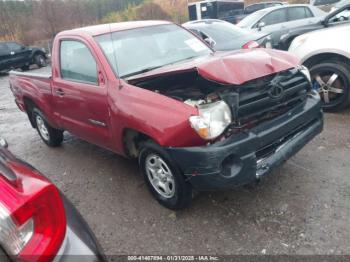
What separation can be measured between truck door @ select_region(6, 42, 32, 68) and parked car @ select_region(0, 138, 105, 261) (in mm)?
18183

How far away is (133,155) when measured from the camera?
11.3 feet

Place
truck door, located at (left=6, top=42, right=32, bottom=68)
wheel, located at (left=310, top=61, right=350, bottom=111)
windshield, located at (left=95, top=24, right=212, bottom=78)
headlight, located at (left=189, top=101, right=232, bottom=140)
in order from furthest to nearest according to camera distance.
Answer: truck door, located at (left=6, top=42, right=32, bottom=68) → wheel, located at (left=310, top=61, right=350, bottom=111) → windshield, located at (left=95, top=24, right=212, bottom=78) → headlight, located at (left=189, top=101, right=232, bottom=140)

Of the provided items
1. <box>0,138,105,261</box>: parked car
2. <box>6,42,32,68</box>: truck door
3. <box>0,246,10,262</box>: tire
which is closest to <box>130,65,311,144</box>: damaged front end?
<box>0,138,105,261</box>: parked car

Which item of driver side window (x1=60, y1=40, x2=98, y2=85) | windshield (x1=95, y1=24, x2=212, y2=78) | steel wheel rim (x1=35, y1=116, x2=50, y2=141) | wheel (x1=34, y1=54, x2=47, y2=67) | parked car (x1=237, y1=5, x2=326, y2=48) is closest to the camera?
windshield (x1=95, y1=24, x2=212, y2=78)

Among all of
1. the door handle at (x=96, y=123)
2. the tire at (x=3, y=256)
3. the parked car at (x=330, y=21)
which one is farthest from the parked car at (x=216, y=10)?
the tire at (x=3, y=256)

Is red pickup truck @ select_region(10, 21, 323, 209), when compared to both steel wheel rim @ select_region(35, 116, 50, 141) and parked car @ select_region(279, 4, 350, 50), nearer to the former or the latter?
steel wheel rim @ select_region(35, 116, 50, 141)

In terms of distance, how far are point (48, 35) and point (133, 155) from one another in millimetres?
28034

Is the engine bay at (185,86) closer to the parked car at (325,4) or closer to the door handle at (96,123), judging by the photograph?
the door handle at (96,123)

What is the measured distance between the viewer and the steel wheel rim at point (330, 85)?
482cm

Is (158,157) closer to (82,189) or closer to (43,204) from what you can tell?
(82,189)

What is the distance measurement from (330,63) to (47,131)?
447cm

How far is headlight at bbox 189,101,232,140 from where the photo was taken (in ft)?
8.32

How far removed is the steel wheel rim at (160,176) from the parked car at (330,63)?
3.19 m

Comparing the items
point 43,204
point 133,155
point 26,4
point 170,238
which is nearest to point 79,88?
point 133,155
